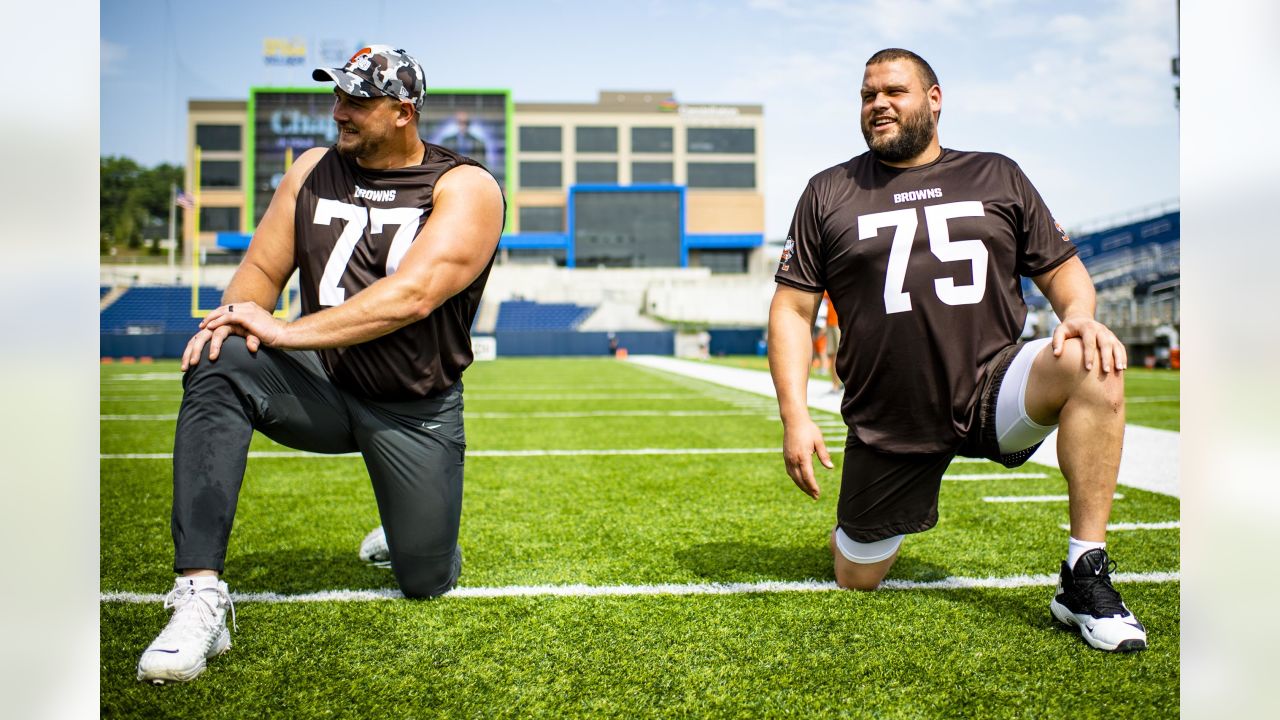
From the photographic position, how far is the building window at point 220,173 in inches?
1906

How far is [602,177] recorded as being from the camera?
5341cm

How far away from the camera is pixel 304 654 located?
2.06m

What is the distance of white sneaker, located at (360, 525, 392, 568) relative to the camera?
117 inches

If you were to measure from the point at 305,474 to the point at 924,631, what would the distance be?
3855mm

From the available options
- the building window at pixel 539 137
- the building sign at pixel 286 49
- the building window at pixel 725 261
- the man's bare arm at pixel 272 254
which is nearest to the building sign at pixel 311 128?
the building sign at pixel 286 49

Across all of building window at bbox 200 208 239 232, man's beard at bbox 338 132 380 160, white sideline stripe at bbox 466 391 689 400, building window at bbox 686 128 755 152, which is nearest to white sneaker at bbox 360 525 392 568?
man's beard at bbox 338 132 380 160

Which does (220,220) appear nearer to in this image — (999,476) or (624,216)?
(624,216)

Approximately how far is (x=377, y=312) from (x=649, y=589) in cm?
113

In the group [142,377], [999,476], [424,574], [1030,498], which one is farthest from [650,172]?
[424,574]

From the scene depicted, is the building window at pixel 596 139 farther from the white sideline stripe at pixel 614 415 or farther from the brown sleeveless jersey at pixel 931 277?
the brown sleeveless jersey at pixel 931 277

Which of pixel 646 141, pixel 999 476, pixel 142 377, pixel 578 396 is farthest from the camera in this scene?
pixel 646 141

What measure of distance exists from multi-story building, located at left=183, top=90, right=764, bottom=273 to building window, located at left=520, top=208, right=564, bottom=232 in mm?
59

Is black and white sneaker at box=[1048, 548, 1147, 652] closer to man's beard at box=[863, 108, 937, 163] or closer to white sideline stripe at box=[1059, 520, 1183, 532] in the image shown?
man's beard at box=[863, 108, 937, 163]

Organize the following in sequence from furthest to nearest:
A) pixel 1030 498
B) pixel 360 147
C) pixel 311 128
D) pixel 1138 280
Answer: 1. pixel 311 128
2. pixel 1138 280
3. pixel 1030 498
4. pixel 360 147
